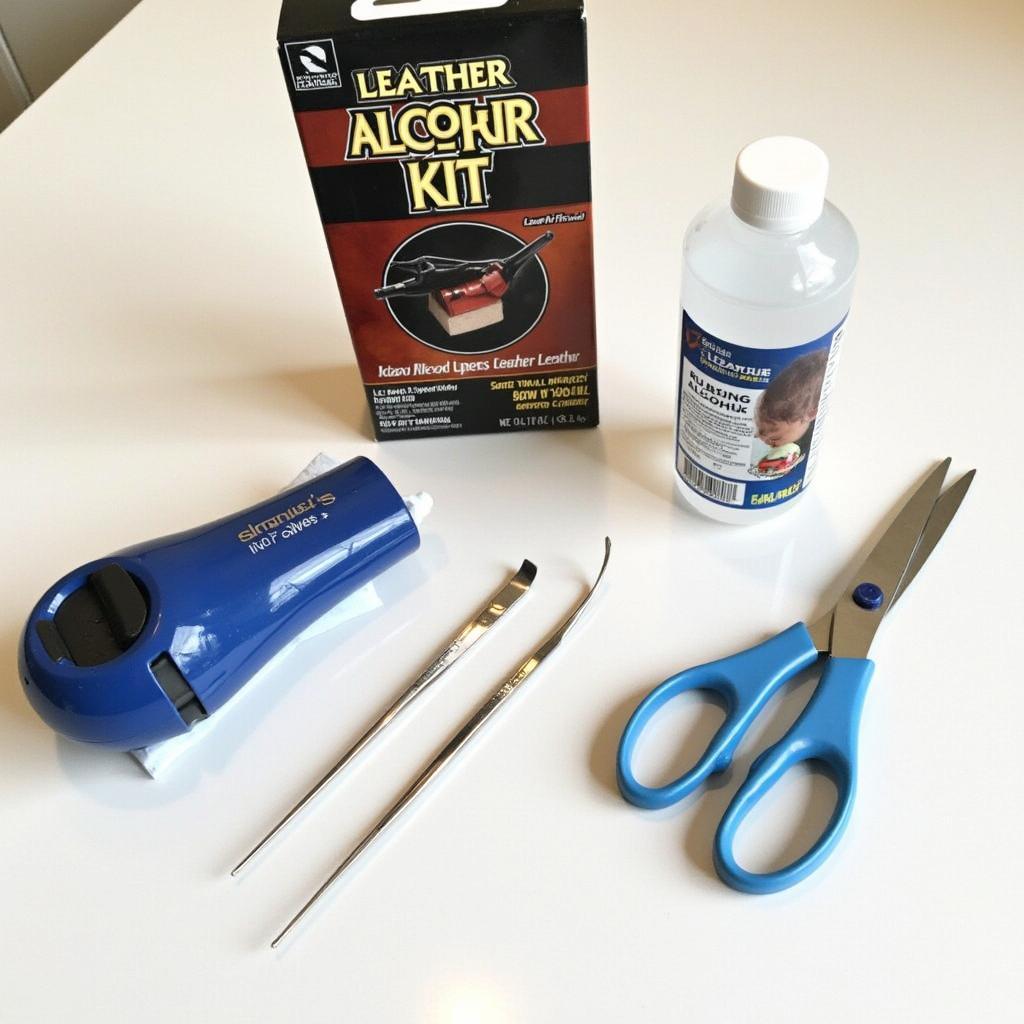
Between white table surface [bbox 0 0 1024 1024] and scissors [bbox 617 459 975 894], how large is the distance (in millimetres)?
14

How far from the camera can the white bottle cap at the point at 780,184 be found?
19.7 inches

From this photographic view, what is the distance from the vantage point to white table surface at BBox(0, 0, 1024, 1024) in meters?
0.48

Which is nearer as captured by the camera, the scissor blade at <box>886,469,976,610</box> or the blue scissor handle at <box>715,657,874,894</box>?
the blue scissor handle at <box>715,657,874,894</box>

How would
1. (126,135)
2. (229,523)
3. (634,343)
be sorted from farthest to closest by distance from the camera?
(126,135), (634,343), (229,523)

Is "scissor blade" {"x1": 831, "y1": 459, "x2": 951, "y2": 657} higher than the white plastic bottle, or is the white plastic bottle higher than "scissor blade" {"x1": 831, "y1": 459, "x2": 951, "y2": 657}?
the white plastic bottle

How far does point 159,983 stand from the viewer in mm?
486

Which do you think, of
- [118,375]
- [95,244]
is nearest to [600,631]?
[118,375]

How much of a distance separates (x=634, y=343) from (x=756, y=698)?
0.30 metres

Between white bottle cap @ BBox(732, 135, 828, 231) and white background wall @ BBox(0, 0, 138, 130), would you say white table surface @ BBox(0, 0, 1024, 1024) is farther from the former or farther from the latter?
white background wall @ BBox(0, 0, 138, 130)

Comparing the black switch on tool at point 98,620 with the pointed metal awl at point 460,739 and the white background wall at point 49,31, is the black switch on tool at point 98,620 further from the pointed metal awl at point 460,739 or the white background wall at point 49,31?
the white background wall at point 49,31

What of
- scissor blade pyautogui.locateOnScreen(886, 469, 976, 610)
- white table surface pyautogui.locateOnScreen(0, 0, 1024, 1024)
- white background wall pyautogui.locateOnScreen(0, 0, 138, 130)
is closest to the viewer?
white table surface pyautogui.locateOnScreen(0, 0, 1024, 1024)

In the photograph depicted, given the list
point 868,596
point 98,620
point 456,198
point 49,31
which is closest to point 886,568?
point 868,596

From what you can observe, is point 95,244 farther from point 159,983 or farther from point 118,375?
point 159,983

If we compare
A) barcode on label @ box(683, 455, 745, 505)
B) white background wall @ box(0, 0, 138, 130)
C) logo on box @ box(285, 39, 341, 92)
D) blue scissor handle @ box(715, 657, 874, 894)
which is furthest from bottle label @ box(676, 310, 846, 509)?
white background wall @ box(0, 0, 138, 130)
